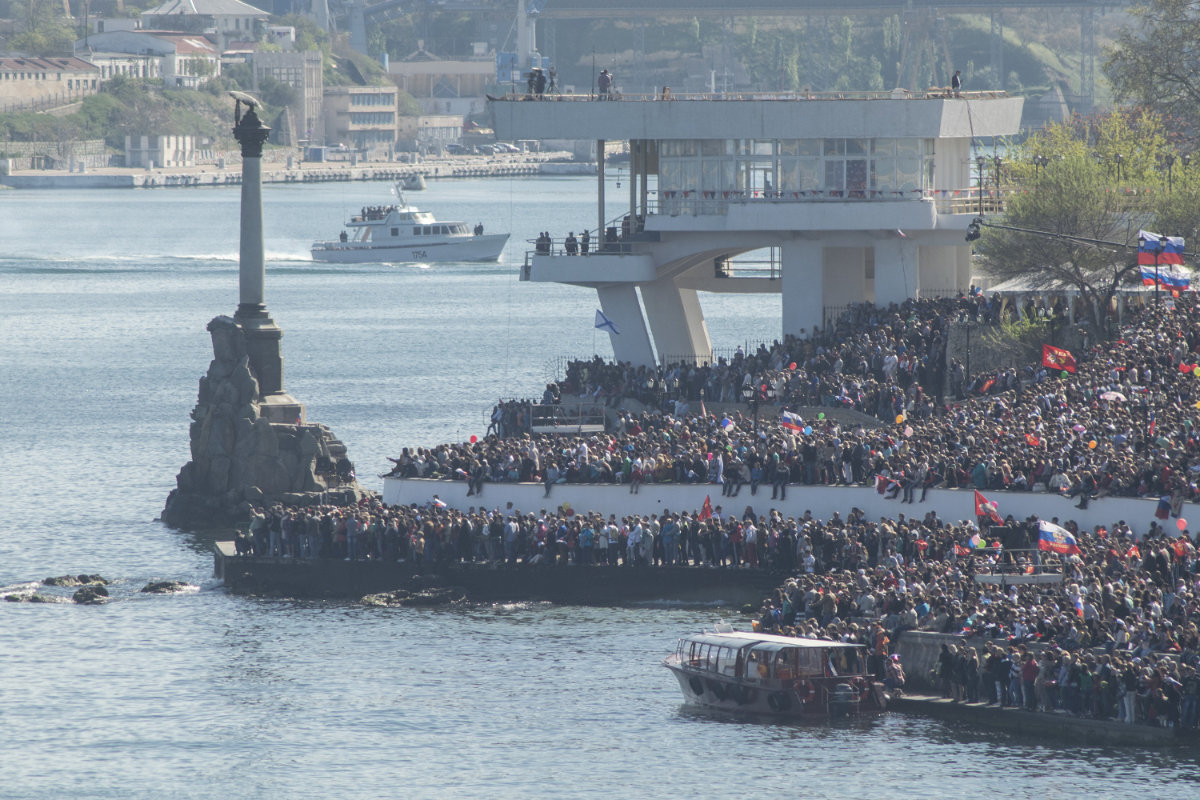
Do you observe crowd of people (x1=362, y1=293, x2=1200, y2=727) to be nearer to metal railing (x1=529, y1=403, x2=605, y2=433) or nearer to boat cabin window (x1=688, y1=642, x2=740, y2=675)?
metal railing (x1=529, y1=403, x2=605, y2=433)

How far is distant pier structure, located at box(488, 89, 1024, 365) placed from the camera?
212ft

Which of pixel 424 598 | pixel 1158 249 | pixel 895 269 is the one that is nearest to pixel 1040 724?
pixel 424 598

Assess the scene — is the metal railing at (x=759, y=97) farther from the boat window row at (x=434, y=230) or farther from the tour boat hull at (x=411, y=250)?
the boat window row at (x=434, y=230)

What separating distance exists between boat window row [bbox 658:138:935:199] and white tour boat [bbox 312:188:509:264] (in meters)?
98.6

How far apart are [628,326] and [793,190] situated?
7380 mm

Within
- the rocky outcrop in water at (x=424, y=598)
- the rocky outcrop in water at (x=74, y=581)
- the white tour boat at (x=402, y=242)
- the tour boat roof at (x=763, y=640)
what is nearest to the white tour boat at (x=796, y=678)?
the tour boat roof at (x=763, y=640)

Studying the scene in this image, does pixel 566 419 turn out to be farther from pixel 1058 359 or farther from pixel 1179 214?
pixel 1179 214

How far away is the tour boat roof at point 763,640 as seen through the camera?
38.0 metres

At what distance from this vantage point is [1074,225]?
60.8 m

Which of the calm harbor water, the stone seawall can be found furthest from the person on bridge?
the stone seawall

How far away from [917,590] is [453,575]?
14368 mm

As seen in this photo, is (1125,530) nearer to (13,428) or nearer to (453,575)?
(453,575)

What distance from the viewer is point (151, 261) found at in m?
166

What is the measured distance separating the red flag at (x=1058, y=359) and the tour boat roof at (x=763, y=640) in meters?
15.4
